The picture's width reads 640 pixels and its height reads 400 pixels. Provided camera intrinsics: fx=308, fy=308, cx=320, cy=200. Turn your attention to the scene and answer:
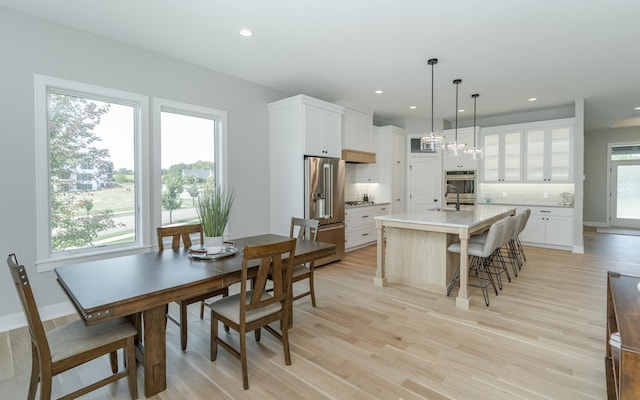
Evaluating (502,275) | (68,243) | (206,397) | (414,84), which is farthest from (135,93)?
(502,275)

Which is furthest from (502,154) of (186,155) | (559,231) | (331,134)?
(186,155)

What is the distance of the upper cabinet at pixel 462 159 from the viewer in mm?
7055

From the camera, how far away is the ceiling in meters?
2.80

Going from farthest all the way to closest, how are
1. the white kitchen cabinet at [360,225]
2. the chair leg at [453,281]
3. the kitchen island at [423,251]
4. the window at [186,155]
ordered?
the white kitchen cabinet at [360,225], the window at [186,155], the chair leg at [453,281], the kitchen island at [423,251]

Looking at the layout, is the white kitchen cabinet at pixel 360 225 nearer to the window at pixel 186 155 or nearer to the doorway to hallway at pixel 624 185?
the window at pixel 186 155

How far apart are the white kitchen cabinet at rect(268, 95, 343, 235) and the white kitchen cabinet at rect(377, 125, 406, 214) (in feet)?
7.09

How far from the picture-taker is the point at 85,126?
3336 mm

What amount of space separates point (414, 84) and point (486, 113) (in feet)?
9.87

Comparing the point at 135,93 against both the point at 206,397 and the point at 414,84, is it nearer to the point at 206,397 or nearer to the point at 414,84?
the point at 206,397

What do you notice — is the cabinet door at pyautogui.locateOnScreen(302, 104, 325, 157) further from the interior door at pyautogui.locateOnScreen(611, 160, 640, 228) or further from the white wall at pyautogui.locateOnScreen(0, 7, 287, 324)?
the interior door at pyautogui.locateOnScreen(611, 160, 640, 228)

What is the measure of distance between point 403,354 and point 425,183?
565 cm

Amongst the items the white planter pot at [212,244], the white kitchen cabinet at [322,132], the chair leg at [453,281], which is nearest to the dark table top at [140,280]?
the white planter pot at [212,244]

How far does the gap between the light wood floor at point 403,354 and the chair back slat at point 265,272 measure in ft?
1.71

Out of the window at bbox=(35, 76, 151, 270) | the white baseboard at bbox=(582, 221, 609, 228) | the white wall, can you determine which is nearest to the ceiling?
the white wall
